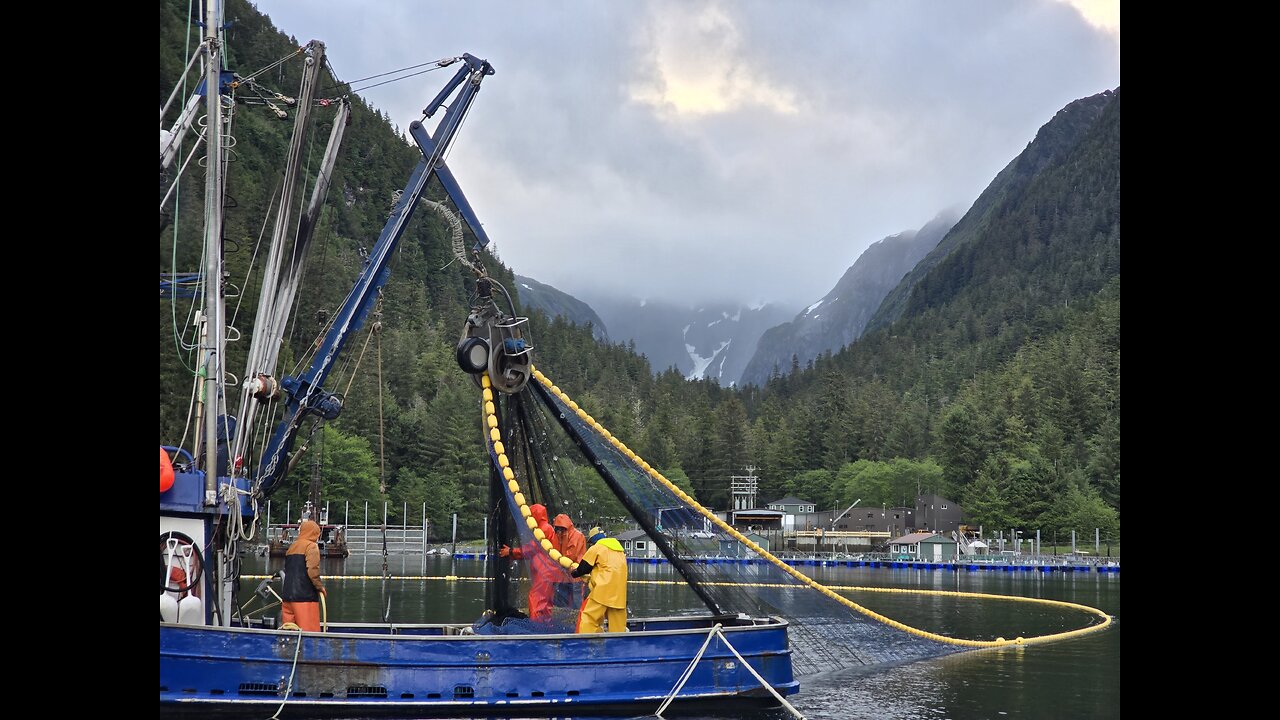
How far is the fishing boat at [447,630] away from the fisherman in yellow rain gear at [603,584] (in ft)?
1.68

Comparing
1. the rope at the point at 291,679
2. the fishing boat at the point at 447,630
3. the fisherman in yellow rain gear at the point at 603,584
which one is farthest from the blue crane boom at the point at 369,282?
the fisherman in yellow rain gear at the point at 603,584

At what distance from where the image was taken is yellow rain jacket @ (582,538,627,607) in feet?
64.1

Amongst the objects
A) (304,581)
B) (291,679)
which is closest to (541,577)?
(304,581)

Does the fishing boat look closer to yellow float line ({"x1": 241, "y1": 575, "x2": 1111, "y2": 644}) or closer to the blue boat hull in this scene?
the blue boat hull

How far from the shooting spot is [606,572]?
19625 mm

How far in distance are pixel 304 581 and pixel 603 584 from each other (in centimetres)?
505

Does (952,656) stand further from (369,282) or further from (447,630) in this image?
(369,282)

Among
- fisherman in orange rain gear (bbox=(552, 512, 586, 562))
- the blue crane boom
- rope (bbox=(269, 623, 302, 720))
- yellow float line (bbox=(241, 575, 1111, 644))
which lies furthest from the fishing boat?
yellow float line (bbox=(241, 575, 1111, 644))

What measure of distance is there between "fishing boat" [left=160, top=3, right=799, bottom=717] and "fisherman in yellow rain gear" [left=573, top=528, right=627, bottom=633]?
0.51 metres

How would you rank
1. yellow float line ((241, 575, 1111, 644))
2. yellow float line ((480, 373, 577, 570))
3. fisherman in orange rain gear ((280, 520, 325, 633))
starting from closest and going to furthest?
fisherman in orange rain gear ((280, 520, 325, 633)) < yellow float line ((480, 373, 577, 570)) < yellow float line ((241, 575, 1111, 644))
